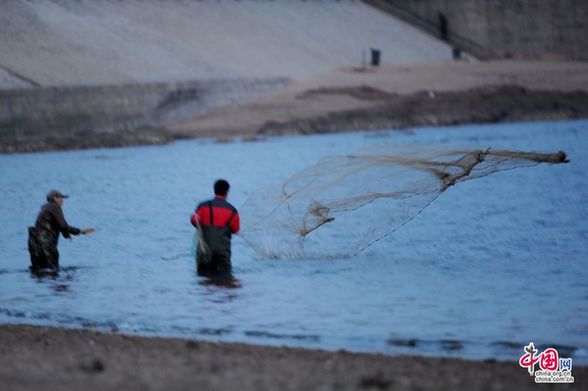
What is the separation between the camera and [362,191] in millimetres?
15773

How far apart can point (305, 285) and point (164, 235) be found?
777 cm

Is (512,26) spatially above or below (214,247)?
above

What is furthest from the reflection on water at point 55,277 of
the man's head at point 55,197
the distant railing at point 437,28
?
the distant railing at point 437,28

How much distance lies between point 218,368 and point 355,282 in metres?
5.99

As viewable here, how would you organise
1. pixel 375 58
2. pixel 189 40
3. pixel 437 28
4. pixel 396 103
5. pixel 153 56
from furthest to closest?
pixel 437 28 < pixel 375 58 < pixel 189 40 < pixel 153 56 < pixel 396 103

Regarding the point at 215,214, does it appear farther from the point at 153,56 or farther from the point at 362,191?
the point at 153,56

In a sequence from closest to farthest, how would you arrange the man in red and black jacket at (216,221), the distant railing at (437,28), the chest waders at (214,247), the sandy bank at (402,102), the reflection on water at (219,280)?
the man in red and black jacket at (216,221) < the chest waders at (214,247) < the reflection on water at (219,280) < the sandy bank at (402,102) < the distant railing at (437,28)

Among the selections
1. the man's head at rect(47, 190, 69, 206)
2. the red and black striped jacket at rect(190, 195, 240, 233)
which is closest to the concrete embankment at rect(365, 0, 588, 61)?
the man's head at rect(47, 190, 69, 206)

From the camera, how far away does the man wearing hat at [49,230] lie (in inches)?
584

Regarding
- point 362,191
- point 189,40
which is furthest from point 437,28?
point 362,191

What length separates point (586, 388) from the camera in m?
8.62

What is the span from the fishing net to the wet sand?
4115mm

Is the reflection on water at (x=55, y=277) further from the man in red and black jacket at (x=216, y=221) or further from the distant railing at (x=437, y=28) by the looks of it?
the distant railing at (x=437, y=28)
